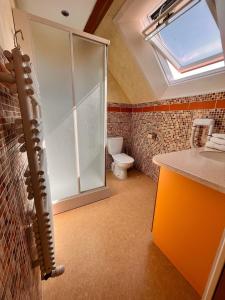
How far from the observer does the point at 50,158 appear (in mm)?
1834

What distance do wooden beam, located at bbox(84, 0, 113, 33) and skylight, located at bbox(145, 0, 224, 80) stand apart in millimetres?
625

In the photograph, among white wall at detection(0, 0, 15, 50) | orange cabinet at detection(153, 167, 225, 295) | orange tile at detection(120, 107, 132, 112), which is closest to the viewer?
white wall at detection(0, 0, 15, 50)

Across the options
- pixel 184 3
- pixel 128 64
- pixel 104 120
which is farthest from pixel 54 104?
pixel 184 3

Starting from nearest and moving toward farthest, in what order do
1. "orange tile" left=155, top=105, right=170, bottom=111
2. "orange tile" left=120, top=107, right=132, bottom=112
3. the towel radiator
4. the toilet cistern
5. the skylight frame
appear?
1. the towel radiator
2. the toilet cistern
3. the skylight frame
4. "orange tile" left=155, top=105, right=170, bottom=111
5. "orange tile" left=120, top=107, right=132, bottom=112

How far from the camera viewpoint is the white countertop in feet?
2.56

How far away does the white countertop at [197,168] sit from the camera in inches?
30.7

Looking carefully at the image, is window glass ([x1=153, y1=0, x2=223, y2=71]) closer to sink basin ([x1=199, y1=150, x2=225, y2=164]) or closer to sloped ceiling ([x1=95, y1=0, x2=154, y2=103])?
sloped ceiling ([x1=95, y1=0, x2=154, y2=103])

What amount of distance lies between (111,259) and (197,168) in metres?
1.11

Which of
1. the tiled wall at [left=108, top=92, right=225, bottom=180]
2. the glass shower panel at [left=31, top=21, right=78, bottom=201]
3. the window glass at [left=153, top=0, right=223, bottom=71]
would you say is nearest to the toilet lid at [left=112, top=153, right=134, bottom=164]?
the tiled wall at [left=108, top=92, right=225, bottom=180]

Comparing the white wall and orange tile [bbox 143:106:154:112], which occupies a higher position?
the white wall

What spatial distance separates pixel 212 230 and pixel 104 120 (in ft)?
5.35

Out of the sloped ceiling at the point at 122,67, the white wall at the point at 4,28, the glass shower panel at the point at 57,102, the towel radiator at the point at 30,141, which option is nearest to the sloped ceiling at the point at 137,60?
the sloped ceiling at the point at 122,67

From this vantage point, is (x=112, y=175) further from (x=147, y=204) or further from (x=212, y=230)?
(x=212, y=230)

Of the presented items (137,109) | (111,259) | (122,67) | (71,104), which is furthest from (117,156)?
(111,259)
